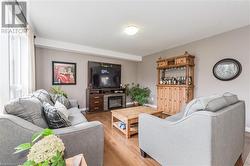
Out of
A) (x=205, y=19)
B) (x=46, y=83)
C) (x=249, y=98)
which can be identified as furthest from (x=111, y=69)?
(x=249, y=98)

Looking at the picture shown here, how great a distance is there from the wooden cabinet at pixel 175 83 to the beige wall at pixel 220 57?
0.24 meters

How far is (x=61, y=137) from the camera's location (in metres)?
1.19

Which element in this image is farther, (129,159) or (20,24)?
(20,24)

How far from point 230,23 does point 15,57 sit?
453 centimetres

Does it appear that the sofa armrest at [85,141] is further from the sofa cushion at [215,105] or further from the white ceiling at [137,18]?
the white ceiling at [137,18]

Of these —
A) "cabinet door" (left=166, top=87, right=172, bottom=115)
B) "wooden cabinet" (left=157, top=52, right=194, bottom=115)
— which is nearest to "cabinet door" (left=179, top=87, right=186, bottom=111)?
"wooden cabinet" (left=157, top=52, right=194, bottom=115)

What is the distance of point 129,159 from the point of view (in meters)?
1.86

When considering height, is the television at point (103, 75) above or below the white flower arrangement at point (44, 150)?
above

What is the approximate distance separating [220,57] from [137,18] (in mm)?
2490

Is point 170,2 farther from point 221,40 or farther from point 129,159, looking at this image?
point 129,159

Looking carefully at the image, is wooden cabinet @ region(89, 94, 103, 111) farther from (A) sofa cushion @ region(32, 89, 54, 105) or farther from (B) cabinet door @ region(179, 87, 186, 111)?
(B) cabinet door @ region(179, 87, 186, 111)

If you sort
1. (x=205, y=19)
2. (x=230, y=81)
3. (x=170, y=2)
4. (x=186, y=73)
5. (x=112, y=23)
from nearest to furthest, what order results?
1. (x=170, y=2)
2. (x=205, y=19)
3. (x=112, y=23)
4. (x=230, y=81)
5. (x=186, y=73)

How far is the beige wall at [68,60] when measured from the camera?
3931 mm

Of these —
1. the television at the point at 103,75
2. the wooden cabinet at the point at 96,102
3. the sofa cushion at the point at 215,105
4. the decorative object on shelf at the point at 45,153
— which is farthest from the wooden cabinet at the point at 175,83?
the decorative object on shelf at the point at 45,153
